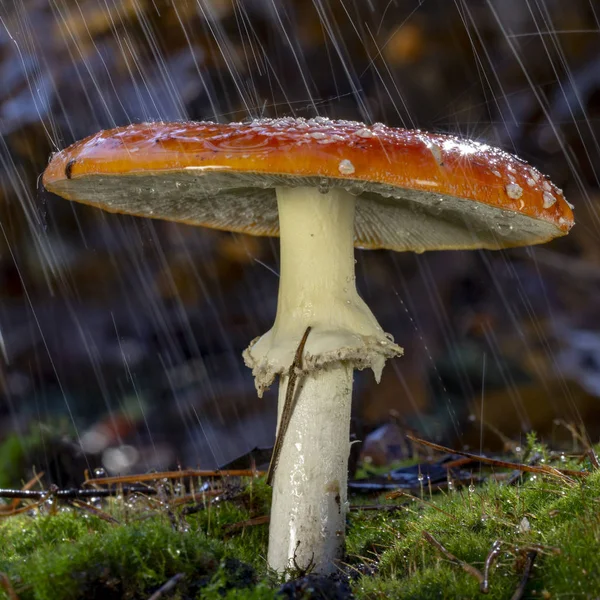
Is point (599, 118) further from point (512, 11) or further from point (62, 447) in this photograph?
point (62, 447)

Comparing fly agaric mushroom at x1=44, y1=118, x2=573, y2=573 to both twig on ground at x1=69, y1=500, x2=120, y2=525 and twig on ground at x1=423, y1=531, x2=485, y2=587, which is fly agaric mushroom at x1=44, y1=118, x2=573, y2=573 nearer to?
twig on ground at x1=423, y1=531, x2=485, y2=587

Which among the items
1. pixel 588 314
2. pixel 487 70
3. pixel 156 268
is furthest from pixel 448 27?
pixel 156 268

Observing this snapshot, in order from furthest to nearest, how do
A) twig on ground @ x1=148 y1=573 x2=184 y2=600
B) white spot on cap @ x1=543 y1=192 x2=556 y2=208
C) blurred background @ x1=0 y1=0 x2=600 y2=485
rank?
blurred background @ x1=0 y1=0 x2=600 y2=485 → white spot on cap @ x1=543 y1=192 x2=556 y2=208 → twig on ground @ x1=148 y1=573 x2=184 y2=600

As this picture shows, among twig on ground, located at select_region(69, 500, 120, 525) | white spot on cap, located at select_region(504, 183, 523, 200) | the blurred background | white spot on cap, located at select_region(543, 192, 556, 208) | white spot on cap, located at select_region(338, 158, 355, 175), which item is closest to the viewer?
white spot on cap, located at select_region(338, 158, 355, 175)

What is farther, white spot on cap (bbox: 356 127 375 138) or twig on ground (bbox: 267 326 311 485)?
twig on ground (bbox: 267 326 311 485)

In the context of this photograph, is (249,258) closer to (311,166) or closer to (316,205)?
(316,205)

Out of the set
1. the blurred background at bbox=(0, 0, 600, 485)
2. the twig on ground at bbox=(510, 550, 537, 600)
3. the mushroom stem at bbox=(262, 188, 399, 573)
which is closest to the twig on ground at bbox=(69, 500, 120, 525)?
the mushroom stem at bbox=(262, 188, 399, 573)

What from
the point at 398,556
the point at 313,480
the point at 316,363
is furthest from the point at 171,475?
the point at 398,556

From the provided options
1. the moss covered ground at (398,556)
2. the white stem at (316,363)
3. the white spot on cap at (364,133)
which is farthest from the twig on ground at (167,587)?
the white spot on cap at (364,133)
